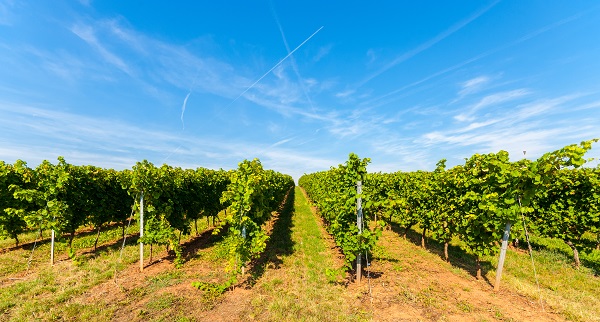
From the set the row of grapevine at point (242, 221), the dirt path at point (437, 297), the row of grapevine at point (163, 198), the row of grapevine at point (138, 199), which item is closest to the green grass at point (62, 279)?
the row of grapevine at point (138, 199)

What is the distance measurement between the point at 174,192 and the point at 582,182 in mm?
18654

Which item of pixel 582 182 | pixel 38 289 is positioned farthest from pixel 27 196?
pixel 582 182

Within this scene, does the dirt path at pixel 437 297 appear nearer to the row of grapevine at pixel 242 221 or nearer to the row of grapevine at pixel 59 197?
the row of grapevine at pixel 242 221

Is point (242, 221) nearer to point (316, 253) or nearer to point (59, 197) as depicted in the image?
point (316, 253)

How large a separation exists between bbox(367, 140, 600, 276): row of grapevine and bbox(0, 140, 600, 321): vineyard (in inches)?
2.0

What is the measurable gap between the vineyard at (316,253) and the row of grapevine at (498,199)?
0.05m

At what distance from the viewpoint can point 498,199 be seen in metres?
7.95

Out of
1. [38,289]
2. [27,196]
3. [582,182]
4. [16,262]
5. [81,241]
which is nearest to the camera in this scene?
[38,289]

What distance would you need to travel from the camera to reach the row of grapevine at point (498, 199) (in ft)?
24.4

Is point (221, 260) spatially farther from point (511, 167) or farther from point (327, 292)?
point (511, 167)

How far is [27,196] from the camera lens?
9594mm

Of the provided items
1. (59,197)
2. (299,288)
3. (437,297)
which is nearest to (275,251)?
(299,288)

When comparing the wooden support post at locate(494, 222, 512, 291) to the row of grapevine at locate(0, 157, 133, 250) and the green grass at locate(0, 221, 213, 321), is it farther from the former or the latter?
the row of grapevine at locate(0, 157, 133, 250)

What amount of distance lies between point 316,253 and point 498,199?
721 cm
